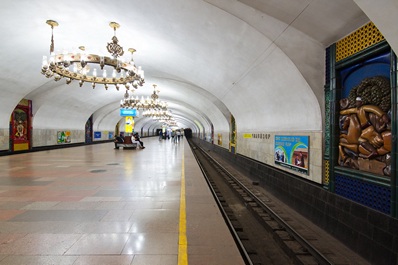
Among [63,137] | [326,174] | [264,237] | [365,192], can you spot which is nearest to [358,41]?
[365,192]

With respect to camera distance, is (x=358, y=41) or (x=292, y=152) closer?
(x=358, y=41)

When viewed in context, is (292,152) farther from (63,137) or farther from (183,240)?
(63,137)

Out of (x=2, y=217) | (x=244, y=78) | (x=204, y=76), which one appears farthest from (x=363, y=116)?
(x=204, y=76)

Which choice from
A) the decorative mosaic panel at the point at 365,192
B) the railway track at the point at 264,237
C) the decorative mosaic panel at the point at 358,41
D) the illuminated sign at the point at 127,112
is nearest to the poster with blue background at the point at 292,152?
the decorative mosaic panel at the point at 365,192

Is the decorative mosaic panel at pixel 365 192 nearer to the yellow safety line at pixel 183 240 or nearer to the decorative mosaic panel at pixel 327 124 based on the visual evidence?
the decorative mosaic panel at pixel 327 124

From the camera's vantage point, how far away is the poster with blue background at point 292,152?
5914mm

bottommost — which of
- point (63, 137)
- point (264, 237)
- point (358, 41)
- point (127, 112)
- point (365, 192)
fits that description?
point (264, 237)

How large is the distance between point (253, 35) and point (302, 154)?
332 centimetres

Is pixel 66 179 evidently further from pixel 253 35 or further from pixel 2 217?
pixel 253 35

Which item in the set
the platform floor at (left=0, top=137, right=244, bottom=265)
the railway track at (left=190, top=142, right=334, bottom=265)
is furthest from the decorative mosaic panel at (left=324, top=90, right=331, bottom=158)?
the platform floor at (left=0, top=137, right=244, bottom=265)

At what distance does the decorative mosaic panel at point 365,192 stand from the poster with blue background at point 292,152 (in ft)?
4.24

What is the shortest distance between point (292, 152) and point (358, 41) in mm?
3348

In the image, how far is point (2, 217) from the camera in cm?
361

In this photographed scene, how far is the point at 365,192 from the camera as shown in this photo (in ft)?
12.8
